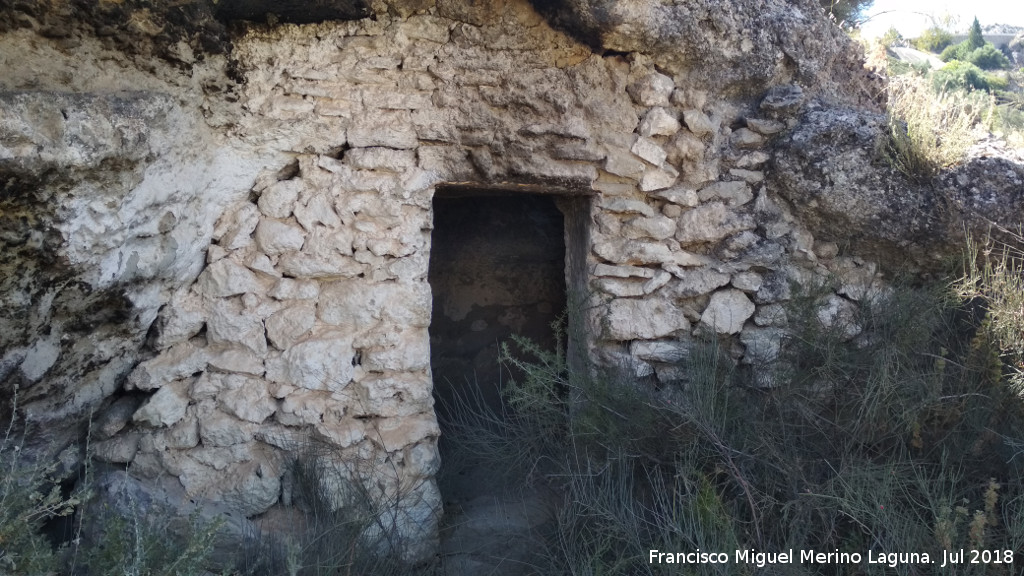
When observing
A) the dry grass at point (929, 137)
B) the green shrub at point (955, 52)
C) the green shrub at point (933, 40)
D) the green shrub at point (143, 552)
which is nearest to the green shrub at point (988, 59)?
the green shrub at point (955, 52)

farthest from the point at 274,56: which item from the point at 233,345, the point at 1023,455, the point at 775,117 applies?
the point at 1023,455

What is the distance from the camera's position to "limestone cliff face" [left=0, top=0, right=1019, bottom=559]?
2.34 meters

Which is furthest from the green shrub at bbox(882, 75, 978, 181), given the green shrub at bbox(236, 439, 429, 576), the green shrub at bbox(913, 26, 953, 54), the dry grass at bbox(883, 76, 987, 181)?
the green shrub at bbox(913, 26, 953, 54)

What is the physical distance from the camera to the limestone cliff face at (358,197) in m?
2.34

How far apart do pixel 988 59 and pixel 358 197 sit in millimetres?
11417

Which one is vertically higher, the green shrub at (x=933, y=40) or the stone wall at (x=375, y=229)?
the green shrub at (x=933, y=40)

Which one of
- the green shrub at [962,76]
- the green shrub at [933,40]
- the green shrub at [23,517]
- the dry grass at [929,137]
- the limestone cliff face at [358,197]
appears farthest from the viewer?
the green shrub at [933,40]

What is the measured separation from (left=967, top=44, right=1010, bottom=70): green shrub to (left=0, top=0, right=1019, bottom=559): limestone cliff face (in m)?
9.16

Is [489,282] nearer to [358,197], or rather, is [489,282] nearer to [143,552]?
[358,197]

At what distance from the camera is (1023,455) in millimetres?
2676

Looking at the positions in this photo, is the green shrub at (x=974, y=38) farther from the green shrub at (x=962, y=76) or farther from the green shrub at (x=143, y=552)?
the green shrub at (x=143, y=552)

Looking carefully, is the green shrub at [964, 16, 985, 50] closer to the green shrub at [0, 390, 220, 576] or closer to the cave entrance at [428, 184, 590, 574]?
the cave entrance at [428, 184, 590, 574]

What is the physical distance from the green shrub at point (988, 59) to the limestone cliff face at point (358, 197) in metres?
9.16

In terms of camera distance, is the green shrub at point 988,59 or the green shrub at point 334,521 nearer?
the green shrub at point 334,521
